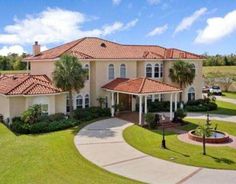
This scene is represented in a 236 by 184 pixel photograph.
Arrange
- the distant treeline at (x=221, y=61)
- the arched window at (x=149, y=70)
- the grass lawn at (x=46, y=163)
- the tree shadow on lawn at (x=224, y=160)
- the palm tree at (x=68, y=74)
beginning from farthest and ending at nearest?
the distant treeline at (x=221, y=61) → the arched window at (x=149, y=70) → the palm tree at (x=68, y=74) → the tree shadow on lawn at (x=224, y=160) → the grass lawn at (x=46, y=163)

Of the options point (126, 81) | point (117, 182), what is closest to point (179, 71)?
point (126, 81)

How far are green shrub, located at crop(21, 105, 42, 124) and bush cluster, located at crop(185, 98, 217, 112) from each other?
19.2m

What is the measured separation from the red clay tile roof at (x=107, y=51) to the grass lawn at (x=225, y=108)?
24.5 ft

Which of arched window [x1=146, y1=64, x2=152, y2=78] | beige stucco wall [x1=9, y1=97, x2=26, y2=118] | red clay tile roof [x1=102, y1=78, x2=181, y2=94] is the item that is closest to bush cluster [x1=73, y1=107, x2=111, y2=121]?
red clay tile roof [x1=102, y1=78, x2=181, y2=94]

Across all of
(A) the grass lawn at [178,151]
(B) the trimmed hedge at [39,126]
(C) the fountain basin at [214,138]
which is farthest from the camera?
(B) the trimmed hedge at [39,126]

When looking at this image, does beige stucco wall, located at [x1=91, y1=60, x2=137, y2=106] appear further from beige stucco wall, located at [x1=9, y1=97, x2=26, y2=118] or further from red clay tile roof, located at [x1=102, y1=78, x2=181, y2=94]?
beige stucco wall, located at [x1=9, y1=97, x2=26, y2=118]

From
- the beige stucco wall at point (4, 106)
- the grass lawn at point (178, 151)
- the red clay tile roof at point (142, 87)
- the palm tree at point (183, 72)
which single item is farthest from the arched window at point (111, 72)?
the beige stucco wall at point (4, 106)

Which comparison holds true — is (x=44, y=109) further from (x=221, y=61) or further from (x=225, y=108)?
(x=221, y=61)

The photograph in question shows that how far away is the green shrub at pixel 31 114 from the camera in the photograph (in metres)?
29.6

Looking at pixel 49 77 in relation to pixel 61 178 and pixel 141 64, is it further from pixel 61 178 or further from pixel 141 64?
pixel 61 178

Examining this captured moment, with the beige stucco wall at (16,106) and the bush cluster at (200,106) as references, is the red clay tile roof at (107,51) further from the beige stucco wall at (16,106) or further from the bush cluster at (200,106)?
the beige stucco wall at (16,106)

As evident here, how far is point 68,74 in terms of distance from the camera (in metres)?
31.7

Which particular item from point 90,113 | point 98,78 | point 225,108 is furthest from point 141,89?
point 225,108

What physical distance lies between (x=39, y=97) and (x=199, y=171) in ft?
60.4
